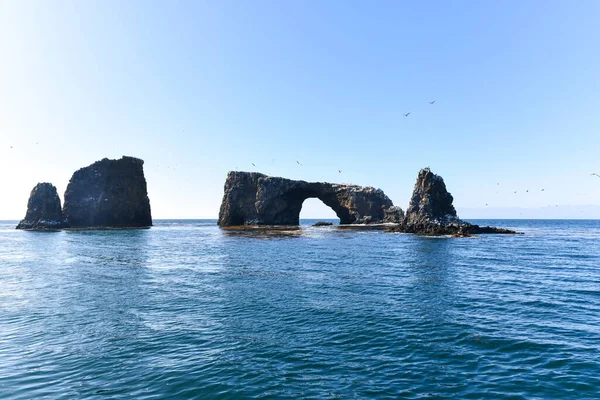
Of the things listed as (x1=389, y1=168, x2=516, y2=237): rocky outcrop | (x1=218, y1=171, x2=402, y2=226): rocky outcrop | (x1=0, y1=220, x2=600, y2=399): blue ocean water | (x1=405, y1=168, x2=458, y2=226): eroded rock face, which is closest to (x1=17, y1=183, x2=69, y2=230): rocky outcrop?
(x1=218, y1=171, x2=402, y2=226): rocky outcrop

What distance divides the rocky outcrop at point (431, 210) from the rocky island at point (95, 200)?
90237 millimetres

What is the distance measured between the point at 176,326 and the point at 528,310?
16.0 meters

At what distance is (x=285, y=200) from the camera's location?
118188 mm

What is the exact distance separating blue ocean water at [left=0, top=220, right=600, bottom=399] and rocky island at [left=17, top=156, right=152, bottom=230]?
100.0 metres

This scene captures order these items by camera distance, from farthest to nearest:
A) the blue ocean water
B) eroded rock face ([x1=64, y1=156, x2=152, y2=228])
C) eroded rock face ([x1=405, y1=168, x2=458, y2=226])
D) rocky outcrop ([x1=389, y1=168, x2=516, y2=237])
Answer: eroded rock face ([x1=64, y1=156, x2=152, y2=228]) < eroded rock face ([x1=405, y1=168, x2=458, y2=226]) < rocky outcrop ([x1=389, y1=168, x2=516, y2=237]) < the blue ocean water

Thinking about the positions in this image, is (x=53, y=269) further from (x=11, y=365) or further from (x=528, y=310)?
(x=528, y=310)

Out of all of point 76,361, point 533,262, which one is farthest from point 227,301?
point 533,262

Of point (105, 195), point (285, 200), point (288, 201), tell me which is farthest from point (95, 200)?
point (288, 201)

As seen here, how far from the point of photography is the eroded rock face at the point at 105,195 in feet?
384

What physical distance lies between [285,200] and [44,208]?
A: 74.3 m

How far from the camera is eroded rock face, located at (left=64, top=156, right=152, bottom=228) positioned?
11712cm

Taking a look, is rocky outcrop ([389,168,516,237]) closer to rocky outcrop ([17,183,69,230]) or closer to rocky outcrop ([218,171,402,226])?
rocky outcrop ([218,171,402,226])

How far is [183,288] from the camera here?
75.7 ft

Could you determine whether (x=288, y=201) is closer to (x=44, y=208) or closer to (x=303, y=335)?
(x=44, y=208)
